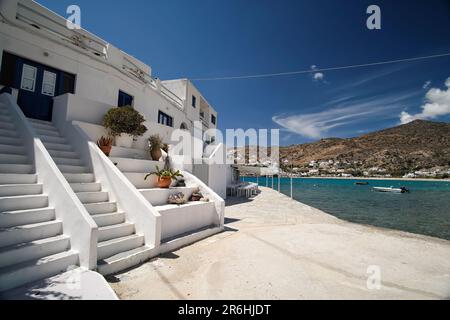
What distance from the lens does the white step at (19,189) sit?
4277 mm

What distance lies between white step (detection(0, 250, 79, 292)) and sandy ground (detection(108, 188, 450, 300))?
2.84 feet

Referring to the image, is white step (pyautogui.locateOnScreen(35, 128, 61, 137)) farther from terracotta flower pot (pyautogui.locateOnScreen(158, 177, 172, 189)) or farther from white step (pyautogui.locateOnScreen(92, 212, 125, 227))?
white step (pyautogui.locateOnScreen(92, 212, 125, 227))

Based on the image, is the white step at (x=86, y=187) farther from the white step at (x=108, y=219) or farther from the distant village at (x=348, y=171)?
the distant village at (x=348, y=171)

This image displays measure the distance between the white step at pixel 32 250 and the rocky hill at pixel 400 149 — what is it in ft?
305

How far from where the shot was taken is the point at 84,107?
7.71 metres

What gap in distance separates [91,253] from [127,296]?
1084mm

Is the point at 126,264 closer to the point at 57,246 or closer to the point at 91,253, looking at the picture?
the point at 91,253

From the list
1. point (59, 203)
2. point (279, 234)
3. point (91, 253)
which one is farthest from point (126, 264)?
point (279, 234)

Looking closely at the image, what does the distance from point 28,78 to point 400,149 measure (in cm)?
11416

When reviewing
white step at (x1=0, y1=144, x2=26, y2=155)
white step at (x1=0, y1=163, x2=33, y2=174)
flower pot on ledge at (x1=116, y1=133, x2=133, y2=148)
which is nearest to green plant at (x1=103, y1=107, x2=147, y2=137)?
flower pot on ledge at (x1=116, y1=133, x2=133, y2=148)

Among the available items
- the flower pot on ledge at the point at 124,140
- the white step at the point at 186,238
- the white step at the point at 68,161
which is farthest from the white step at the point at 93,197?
the flower pot on ledge at the point at 124,140

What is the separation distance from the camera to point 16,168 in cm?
488

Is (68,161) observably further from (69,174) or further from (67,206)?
(67,206)

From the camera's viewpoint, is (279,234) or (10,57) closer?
(279,234)
